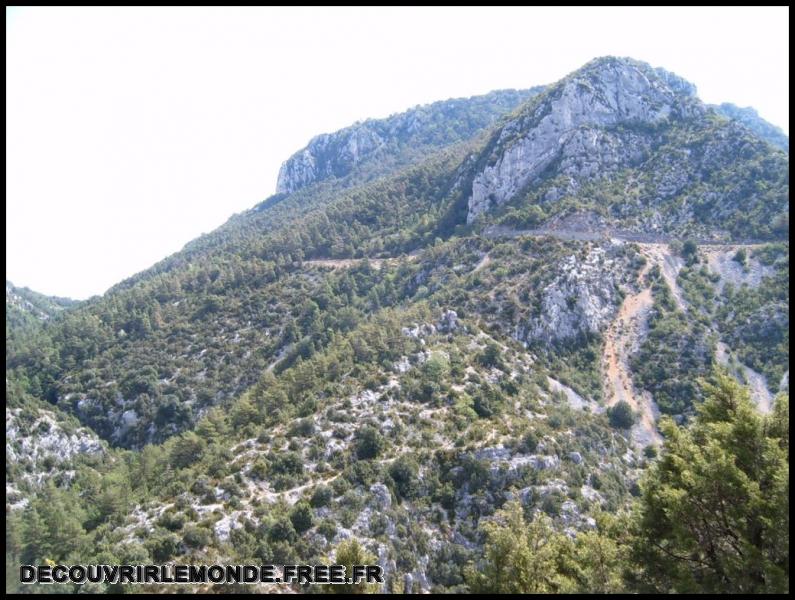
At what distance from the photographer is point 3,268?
16875 mm

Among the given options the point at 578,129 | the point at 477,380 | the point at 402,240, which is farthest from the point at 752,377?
the point at 402,240

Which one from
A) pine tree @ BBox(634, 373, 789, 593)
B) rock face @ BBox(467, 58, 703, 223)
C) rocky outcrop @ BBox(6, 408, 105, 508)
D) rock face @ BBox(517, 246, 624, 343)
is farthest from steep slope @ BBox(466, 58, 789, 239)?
rocky outcrop @ BBox(6, 408, 105, 508)

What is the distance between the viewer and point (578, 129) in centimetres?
9888

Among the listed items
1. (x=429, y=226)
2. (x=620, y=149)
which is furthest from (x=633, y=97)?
(x=429, y=226)

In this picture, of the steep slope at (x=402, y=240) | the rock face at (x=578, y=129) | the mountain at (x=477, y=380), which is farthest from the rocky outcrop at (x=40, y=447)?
the rock face at (x=578, y=129)

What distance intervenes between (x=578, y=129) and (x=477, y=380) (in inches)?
2906

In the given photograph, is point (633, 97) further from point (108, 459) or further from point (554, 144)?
point (108, 459)

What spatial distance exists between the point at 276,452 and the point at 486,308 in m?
39.1

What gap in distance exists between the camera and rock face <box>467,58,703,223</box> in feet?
318

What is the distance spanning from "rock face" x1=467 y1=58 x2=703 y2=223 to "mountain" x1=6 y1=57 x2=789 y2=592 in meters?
0.63

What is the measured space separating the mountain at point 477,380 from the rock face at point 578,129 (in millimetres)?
633

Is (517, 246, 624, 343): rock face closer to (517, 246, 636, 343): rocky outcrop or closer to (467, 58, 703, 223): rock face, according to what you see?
(517, 246, 636, 343): rocky outcrop

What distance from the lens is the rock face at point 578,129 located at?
97000 mm

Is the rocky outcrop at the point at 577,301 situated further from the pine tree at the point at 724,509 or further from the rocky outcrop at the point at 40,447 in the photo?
the rocky outcrop at the point at 40,447
